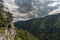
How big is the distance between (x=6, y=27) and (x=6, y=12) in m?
17.1

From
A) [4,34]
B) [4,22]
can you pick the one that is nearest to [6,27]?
[4,22]

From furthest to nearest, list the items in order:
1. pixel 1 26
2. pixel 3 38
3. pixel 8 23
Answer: pixel 8 23, pixel 1 26, pixel 3 38

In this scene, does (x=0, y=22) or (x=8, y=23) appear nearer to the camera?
(x=0, y=22)

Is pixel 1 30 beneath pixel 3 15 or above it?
beneath

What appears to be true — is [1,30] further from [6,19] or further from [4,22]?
[6,19]

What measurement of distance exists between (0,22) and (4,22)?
4.12m

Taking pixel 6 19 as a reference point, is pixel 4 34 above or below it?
below

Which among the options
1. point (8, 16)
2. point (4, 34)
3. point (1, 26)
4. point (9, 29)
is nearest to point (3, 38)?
point (4, 34)

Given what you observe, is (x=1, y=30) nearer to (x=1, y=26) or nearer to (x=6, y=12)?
(x=1, y=26)

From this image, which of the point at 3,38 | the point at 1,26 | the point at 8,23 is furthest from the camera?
the point at 8,23

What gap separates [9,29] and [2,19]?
716cm

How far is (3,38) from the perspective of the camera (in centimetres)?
11375

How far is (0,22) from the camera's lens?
126938mm

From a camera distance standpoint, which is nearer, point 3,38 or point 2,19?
point 3,38
